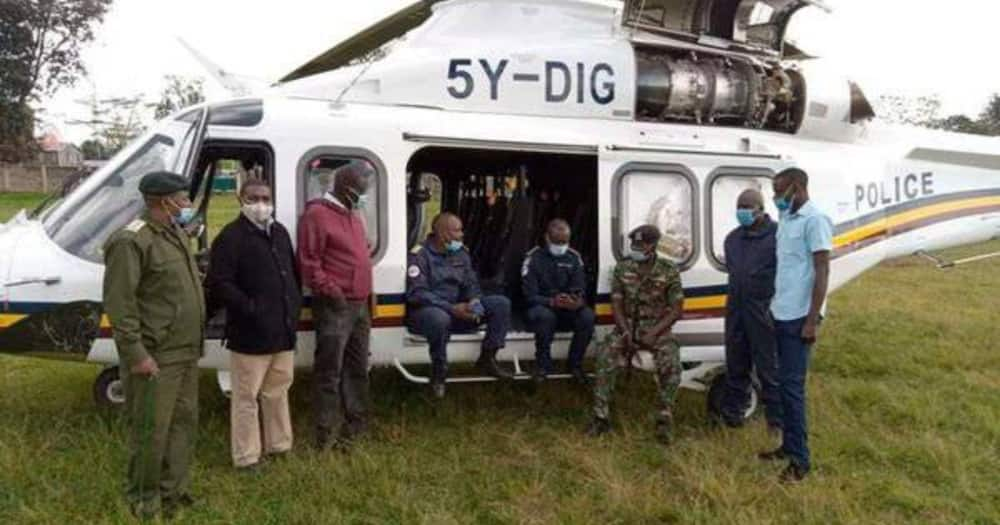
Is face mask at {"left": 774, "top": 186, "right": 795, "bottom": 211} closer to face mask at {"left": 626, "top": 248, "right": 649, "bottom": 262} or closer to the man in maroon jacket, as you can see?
face mask at {"left": 626, "top": 248, "right": 649, "bottom": 262}

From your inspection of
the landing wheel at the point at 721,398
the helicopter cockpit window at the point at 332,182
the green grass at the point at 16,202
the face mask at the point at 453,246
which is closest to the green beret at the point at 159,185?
the helicopter cockpit window at the point at 332,182

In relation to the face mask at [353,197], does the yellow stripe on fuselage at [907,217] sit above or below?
below

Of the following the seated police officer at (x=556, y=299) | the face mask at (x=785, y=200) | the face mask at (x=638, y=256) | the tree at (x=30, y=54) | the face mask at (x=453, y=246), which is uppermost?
the tree at (x=30, y=54)

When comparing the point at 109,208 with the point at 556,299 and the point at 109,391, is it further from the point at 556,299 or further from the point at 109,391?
the point at 556,299

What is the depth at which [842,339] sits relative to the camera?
970 cm

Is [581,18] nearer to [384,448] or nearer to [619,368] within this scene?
[619,368]

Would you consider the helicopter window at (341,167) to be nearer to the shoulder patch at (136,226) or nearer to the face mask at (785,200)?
the shoulder patch at (136,226)

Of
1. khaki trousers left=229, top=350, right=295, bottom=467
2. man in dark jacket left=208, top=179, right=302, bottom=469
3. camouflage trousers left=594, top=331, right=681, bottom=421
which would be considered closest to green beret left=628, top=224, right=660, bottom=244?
camouflage trousers left=594, top=331, right=681, bottom=421

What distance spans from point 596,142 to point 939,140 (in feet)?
12.6

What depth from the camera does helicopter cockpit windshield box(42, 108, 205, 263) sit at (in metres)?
5.27

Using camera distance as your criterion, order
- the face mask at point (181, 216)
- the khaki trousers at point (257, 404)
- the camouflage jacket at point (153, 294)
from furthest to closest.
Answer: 1. the khaki trousers at point (257, 404)
2. the face mask at point (181, 216)
3. the camouflage jacket at point (153, 294)

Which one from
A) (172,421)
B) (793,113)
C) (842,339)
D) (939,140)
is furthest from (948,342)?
(172,421)

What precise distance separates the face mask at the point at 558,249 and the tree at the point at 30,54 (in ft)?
144

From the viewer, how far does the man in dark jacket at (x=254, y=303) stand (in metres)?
4.66
